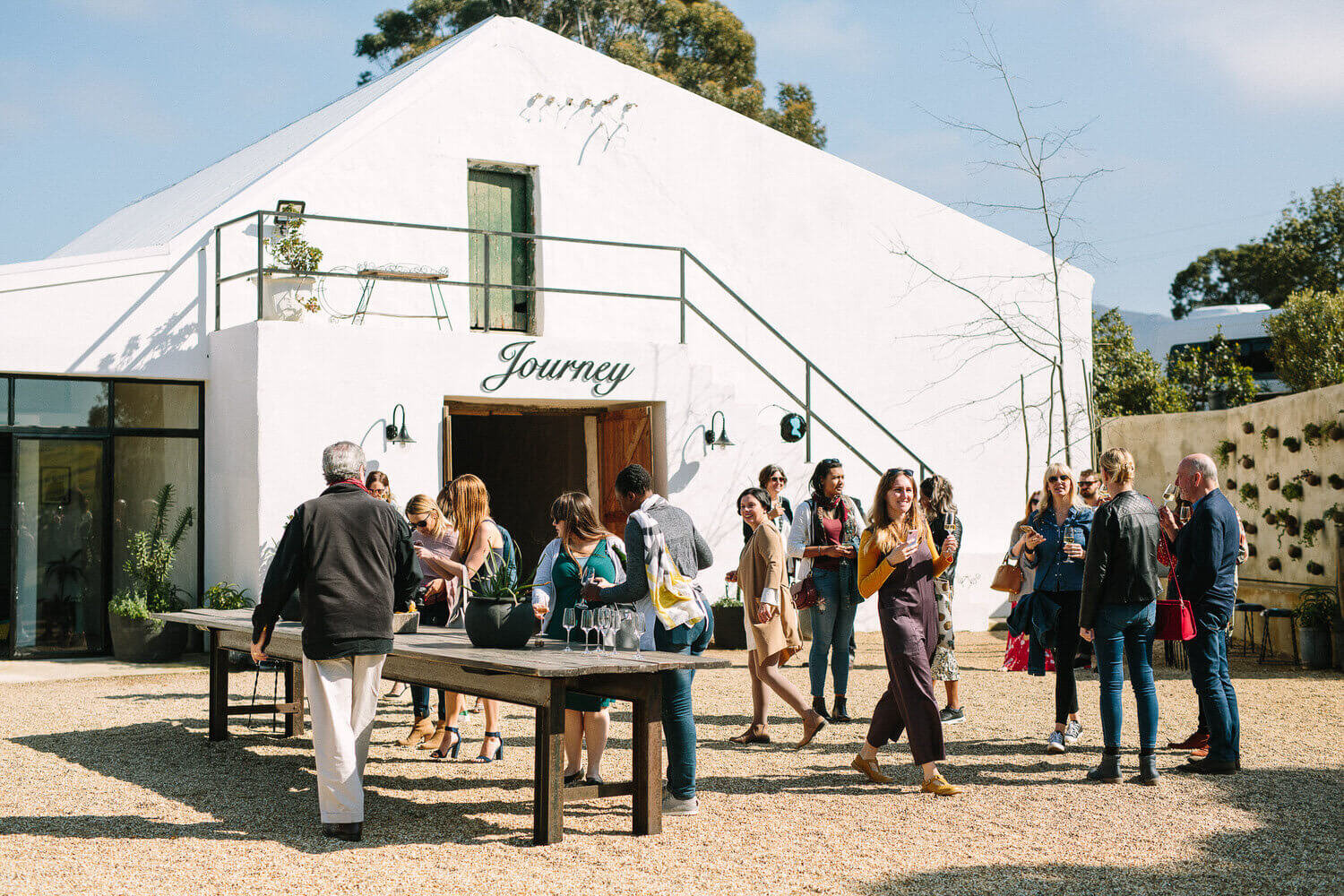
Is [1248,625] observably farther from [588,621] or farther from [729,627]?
[588,621]

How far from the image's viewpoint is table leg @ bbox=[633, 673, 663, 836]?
537 cm

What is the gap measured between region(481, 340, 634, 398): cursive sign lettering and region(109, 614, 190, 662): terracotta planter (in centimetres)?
356

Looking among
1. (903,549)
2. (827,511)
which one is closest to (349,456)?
(903,549)

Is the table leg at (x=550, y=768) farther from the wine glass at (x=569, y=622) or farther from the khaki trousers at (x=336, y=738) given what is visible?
the khaki trousers at (x=336, y=738)

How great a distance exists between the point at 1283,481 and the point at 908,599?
8205mm

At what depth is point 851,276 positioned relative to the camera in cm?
1580

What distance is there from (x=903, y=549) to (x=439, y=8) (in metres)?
Answer: 27.8

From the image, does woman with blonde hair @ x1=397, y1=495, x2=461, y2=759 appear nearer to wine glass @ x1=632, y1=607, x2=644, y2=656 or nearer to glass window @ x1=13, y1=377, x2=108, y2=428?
wine glass @ x1=632, y1=607, x2=644, y2=656

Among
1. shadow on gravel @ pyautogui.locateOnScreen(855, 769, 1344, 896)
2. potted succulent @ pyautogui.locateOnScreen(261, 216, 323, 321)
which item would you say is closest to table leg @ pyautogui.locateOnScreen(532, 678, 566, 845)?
shadow on gravel @ pyautogui.locateOnScreen(855, 769, 1344, 896)

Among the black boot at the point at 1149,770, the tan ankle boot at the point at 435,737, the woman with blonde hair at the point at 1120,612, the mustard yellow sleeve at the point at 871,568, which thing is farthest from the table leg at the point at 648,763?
the black boot at the point at 1149,770

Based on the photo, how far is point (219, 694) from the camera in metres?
7.62

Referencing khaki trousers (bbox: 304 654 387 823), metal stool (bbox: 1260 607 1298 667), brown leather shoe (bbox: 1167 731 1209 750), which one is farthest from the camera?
metal stool (bbox: 1260 607 1298 667)

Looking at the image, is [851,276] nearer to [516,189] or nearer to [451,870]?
[516,189]

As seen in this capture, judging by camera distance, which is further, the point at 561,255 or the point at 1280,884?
the point at 561,255
